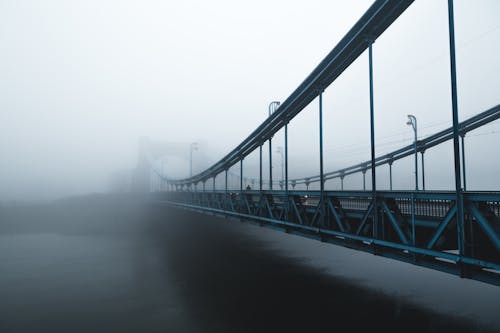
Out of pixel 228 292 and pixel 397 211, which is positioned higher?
pixel 397 211

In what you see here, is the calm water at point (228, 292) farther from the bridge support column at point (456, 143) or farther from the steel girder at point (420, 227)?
the bridge support column at point (456, 143)

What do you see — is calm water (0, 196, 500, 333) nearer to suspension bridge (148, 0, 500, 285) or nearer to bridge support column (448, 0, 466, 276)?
suspension bridge (148, 0, 500, 285)

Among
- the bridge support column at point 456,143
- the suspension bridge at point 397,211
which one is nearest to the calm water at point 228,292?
the suspension bridge at point 397,211

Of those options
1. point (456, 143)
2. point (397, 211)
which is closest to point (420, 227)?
point (397, 211)

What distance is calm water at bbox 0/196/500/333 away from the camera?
44.8ft

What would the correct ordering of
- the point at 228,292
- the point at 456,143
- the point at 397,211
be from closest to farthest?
the point at 456,143, the point at 397,211, the point at 228,292

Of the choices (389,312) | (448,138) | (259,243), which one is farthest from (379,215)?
(259,243)

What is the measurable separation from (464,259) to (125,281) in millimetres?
19666

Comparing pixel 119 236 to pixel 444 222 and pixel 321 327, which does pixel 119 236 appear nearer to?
pixel 321 327

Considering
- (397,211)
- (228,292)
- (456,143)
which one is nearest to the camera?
(456,143)

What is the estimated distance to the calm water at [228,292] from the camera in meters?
13.7

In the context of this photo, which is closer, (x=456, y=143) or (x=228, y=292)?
(x=456, y=143)

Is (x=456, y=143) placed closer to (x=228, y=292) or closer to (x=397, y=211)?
(x=397, y=211)

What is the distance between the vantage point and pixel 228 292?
18156 mm
